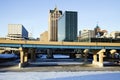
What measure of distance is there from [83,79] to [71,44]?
143 feet

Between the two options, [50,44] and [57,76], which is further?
[50,44]

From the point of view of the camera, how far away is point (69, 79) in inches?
1854

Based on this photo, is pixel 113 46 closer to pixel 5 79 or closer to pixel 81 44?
pixel 81 44

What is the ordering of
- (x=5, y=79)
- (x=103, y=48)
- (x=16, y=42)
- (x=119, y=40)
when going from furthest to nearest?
(x=119, y=40), (x=103, y=48), (x=16, y=42), (x=5, y=79)

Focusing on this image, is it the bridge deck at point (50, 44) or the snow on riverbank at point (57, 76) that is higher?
the bridge deck at point (50, 44)

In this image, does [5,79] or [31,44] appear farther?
[31,44]

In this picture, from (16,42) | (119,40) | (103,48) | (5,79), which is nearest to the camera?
(5,79)

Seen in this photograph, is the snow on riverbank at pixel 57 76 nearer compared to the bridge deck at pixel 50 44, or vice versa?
the snow on riverbank at pixel 57 76

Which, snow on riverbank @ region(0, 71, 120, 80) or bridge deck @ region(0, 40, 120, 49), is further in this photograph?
bridge deck @ region(0, 40, 120, 49)

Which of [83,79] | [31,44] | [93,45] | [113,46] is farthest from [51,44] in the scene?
[83,79]

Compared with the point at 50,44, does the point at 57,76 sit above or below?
below

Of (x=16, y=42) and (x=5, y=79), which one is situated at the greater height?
(x=16, y=42)

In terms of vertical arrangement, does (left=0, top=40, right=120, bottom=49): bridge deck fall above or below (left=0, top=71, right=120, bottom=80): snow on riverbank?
above

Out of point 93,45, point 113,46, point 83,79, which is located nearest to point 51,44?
point 93,45
